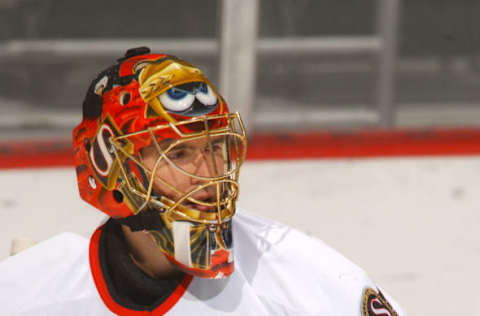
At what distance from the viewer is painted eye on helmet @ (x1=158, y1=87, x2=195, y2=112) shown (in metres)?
1.23

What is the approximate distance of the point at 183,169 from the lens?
1241mm

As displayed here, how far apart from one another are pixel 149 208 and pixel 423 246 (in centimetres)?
137

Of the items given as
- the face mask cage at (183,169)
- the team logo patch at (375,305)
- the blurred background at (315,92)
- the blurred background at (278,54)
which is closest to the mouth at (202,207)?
the face mask cage at (183,169)

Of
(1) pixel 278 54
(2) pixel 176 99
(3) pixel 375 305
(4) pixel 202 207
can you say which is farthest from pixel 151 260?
(1) pixel 278 54

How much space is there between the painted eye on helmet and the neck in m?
0.24

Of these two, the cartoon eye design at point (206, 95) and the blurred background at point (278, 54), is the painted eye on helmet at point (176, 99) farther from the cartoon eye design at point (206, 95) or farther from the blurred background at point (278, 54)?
A: the blurred background at point (278, 54)

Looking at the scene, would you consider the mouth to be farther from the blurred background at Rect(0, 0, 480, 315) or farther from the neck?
the blurred background at Rect(0, 0, 480, 315)

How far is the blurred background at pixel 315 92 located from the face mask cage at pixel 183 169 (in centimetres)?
115

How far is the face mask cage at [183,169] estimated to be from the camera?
1227 mm

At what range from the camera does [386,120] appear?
3621mm

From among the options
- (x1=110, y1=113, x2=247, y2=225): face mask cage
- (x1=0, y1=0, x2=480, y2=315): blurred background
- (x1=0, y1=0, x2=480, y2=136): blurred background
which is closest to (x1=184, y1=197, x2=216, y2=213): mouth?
(x1=110, y1=113, x2=247, y2=225): face mask cage

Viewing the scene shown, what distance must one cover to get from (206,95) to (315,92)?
2.38 m

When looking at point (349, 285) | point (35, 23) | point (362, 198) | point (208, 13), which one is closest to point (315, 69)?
point (208, 13)

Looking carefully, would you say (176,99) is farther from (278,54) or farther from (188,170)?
(278,54)
